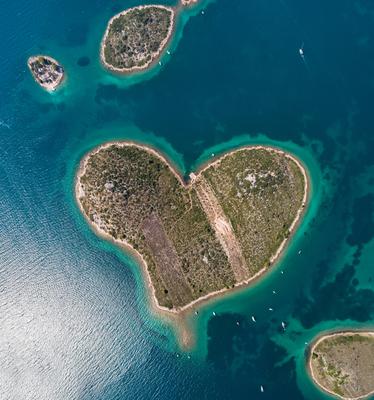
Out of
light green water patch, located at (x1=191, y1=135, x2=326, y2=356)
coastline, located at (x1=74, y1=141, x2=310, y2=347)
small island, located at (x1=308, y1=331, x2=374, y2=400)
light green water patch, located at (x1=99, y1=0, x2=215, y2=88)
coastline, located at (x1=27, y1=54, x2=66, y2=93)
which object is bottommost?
small island, located at (x1=308, y1=331, x2=374, y2=400)

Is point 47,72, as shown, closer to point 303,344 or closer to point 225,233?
point 225,233

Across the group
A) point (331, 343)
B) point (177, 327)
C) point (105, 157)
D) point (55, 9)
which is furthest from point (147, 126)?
Answer: point (331, 343)

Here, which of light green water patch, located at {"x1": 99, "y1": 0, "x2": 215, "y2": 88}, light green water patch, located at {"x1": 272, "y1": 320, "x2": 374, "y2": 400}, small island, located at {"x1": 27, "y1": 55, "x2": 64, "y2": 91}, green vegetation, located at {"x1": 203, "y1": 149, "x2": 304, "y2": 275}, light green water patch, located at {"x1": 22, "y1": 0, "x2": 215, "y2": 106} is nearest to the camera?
light green water patch, located at {"x1": 272, "y1": 320, "x2": 374, "y2": 400}

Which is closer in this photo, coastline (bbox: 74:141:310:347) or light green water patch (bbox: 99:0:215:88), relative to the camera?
coastline (bbox: 74:141:310:347)

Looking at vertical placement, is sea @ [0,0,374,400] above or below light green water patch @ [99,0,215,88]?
below

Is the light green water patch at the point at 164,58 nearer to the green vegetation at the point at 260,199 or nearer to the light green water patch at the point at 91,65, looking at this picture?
the light green water patch at the point at 91,65

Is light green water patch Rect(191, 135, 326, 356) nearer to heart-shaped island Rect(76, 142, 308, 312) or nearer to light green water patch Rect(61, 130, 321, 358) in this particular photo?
light green water patch Rect(61, 130, 321, 358)

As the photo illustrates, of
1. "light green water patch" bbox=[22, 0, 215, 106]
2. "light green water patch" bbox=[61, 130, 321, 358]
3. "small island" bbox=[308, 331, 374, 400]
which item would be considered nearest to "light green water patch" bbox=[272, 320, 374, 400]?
"small island" bbox=[308, 331, 374, 400]

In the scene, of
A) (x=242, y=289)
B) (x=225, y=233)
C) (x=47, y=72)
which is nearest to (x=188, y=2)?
(x=47, y=72)
